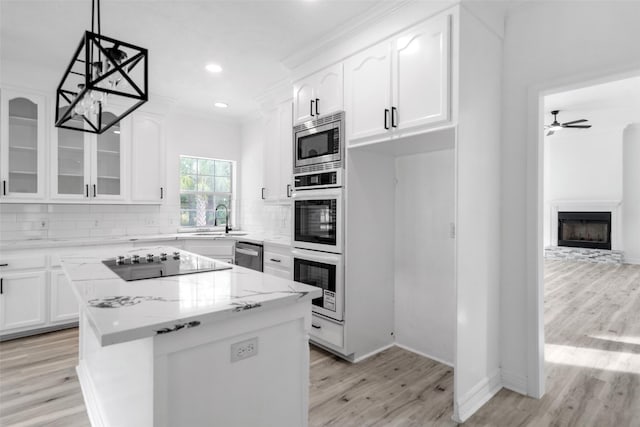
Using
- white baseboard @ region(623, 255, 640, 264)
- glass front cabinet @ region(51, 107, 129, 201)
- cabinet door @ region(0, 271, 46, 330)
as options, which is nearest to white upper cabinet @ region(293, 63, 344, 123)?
glass front cabinet @ region(51, 107, 129, 201)

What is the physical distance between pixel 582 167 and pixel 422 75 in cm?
809

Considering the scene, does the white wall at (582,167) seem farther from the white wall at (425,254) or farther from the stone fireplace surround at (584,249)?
the white wall at (425,254)

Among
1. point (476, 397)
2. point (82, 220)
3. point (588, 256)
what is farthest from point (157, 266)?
point (588, 256)

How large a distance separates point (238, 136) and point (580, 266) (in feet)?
24.6

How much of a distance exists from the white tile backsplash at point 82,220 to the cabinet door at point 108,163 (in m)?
0.33

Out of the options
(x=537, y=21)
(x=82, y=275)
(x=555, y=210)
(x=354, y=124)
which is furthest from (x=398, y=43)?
(x=555, y=210)

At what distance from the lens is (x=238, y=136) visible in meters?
5.48

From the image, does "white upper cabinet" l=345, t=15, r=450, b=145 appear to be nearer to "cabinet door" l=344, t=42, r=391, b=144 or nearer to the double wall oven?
"cabinet door" l=344, t=42, r=391, b=144

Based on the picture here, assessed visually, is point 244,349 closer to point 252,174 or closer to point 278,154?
point 278,154

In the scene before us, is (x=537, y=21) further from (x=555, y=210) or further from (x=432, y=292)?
(x=555, y=210)

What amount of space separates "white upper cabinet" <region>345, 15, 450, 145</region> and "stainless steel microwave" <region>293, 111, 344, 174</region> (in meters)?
0.13

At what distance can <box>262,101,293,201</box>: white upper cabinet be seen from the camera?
388 centimetres

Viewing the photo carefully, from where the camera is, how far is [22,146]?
3.52 meters

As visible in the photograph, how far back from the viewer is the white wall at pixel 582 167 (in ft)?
25.2
